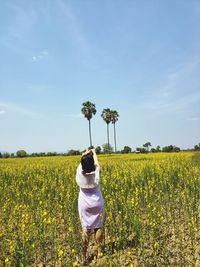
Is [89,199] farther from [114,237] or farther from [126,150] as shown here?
[126,150]

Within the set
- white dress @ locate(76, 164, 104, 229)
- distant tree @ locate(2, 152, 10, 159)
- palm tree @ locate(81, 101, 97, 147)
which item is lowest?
white dress @ locate(76, 164, 104, 229)

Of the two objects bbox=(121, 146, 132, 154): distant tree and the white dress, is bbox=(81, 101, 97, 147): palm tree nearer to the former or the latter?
bbox=(121, 146, 132, 154): distant tree

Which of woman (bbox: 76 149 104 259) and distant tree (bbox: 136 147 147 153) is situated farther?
distant tree (bbox: 136 147 147 153)

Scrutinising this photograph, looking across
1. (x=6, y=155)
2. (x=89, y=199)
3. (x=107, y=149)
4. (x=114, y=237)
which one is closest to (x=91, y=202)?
(x=89, y=199)

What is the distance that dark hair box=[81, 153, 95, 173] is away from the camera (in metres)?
5.66

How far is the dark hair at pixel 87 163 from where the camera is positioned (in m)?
5.66

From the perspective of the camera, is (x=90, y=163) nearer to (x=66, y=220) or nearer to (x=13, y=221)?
(x=66, y=220)

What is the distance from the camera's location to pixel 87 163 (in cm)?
568

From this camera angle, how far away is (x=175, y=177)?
482 inches

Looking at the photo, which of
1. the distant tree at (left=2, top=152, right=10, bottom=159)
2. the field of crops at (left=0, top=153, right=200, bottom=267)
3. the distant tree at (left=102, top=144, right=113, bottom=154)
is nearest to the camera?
the field of crops at (left=0, top=153, right=200, bottom=267)

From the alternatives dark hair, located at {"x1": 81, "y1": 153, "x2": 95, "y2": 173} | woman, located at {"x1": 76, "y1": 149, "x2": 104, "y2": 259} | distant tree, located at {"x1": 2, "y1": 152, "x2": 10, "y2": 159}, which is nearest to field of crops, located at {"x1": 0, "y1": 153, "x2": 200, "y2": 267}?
woman, located at {"x1": 76, "y1": 149, "x2": 104, "y2": 259}

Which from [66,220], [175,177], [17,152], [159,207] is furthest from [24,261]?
[17,152]

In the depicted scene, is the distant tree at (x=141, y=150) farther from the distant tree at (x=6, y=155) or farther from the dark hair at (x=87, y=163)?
the dark hair at (x=87, y=163)

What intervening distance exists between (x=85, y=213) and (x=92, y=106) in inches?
2911
